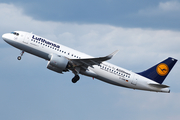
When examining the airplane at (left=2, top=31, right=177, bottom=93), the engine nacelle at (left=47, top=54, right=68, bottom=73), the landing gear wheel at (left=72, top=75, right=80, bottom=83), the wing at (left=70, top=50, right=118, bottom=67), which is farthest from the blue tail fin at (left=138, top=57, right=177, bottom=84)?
the engine nacelle at (left=47, top=54, right=68, bottom=73)

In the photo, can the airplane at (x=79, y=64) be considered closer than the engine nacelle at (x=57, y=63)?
No

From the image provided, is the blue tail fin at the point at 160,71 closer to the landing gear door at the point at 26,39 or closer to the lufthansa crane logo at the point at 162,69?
the lufthansa crane logo at the point at 162,69

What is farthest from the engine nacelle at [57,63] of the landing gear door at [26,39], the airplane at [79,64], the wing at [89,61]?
the landing gear door at [26,39]

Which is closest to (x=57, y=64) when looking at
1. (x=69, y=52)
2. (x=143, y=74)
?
(x=69, y=52)

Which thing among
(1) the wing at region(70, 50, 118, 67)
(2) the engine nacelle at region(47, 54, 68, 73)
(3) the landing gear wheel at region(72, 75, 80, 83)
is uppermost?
(1) the wing at region(70, 50, 118, 67)

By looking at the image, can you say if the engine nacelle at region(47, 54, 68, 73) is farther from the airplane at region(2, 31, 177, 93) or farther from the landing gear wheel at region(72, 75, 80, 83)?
the landing gear wheel at region(72, 75, 80, 83)

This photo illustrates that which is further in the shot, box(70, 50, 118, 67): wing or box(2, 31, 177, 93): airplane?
box(2, 31, 177, 93): airplane

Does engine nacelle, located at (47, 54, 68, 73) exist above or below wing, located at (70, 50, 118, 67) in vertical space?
below

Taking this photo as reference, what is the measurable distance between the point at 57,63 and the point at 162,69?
17.9 meters

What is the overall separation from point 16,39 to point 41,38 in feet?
11.9

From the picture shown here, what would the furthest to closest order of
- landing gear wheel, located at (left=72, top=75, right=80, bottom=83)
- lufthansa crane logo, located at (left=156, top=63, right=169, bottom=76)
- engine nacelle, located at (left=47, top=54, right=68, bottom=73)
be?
lufthansa crane logo, located at (left=156, top=63, right=169, bottom=76), landing gear wheel, located at (left=72, top=75, right=80, bottom=83), engine nacelle, located at (left=47, top=54, right=68, bottom=73)

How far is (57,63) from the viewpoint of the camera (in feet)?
137

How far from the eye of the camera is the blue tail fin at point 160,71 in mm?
48031

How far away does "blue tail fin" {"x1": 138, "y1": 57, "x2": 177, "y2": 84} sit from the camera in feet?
158
